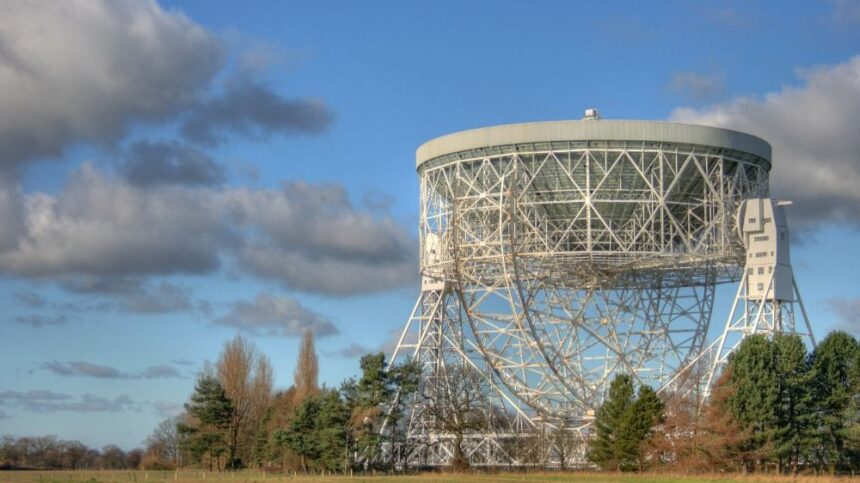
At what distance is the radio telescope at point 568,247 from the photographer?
57250 mm

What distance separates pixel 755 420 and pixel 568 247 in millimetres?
11714

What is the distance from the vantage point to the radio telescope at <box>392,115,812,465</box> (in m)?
57.2

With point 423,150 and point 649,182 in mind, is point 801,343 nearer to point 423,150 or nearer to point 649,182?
point 649,182

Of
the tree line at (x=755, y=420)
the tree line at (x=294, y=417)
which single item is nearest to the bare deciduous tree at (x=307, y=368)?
the tree line at (x=294, y=417)

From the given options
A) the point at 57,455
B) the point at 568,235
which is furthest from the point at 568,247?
the point at 57,455

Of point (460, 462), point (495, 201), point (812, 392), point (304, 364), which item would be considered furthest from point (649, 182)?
point (304, 364)

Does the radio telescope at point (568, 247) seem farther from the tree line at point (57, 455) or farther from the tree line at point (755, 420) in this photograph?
the tree line at point (57, 455)

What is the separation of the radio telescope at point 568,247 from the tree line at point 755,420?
12.1ft

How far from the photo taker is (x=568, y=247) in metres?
58.7

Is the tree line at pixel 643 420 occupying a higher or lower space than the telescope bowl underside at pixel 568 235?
lower

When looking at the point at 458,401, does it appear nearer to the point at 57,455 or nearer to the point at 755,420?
the point at 755,420

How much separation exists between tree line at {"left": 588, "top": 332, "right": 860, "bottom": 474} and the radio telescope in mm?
3699

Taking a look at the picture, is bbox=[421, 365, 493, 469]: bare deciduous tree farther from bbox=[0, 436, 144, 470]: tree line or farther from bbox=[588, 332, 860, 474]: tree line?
bbox=[0, 436, 144, 470]: tree line

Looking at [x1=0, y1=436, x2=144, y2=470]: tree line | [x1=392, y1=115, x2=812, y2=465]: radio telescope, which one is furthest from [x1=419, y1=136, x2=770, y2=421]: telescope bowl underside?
[x1=0, y1=436, x2=144, y2=470]: tree line
